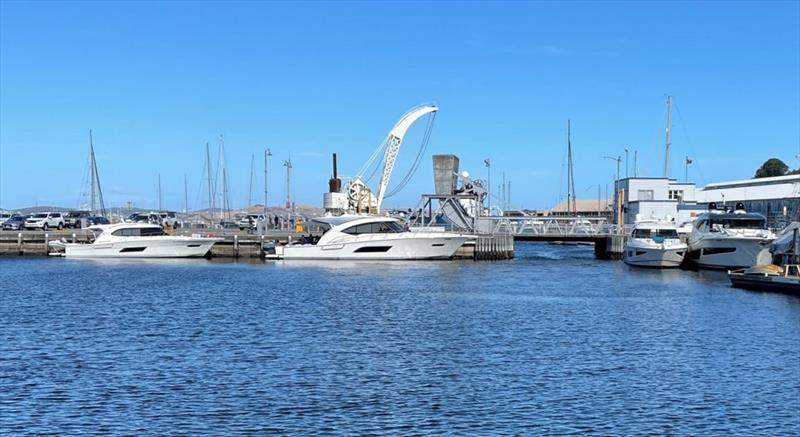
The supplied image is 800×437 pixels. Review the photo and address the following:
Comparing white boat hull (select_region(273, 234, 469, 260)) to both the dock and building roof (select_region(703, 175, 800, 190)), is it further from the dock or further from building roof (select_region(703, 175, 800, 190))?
building roof (select_region(703, 175, 800, 190))

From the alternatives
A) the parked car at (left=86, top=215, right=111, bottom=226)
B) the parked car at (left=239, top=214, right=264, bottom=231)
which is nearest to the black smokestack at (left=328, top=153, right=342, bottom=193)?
the parked car at (left=239, top=214, right=264, bottom=231)

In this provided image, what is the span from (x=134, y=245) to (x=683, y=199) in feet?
238

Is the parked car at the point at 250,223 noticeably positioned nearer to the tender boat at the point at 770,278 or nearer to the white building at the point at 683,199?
the white building at the point at 683,199

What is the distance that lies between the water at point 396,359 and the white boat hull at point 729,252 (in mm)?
11811

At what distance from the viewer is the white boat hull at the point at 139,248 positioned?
263ft

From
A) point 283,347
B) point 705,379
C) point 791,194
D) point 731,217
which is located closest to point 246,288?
point 283,347

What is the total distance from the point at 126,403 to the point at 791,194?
88655mm

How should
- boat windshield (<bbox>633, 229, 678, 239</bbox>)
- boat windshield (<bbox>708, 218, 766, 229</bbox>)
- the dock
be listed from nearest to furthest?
1. boat windshield (<bbox>708, 218, 766, 229</bbox>)
2. boat windshield (<bbox>633, 229, 678, 239</bbox>)
3. the dock

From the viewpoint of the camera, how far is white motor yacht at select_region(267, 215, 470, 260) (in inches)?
3002

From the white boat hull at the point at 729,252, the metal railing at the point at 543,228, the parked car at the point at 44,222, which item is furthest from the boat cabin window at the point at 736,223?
the parked car at the point at 44,222

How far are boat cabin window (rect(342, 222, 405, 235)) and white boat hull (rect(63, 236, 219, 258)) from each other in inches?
592

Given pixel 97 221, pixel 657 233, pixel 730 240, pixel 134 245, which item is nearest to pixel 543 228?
pixel 657 233

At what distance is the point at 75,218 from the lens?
358 feet

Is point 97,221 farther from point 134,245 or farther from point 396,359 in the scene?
point 396,359
